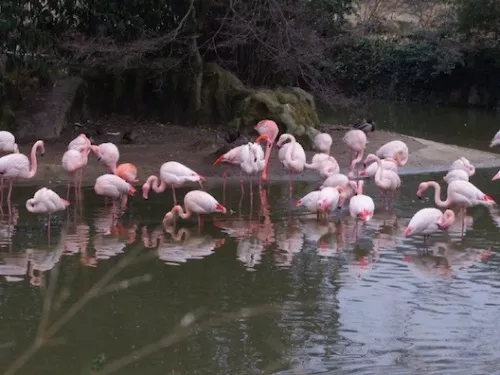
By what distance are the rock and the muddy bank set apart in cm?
26

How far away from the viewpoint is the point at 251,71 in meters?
16.2

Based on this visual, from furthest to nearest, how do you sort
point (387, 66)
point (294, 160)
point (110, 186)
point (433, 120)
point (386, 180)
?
point (387, 66)
point (433, 120)
point (294, 160)
point (386, 180)
point (110, 186)

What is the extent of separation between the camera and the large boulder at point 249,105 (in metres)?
14.5

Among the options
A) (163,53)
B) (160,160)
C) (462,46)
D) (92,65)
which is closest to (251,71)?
(163,53)

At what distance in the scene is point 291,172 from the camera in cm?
1127

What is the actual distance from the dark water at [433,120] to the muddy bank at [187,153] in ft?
6.40

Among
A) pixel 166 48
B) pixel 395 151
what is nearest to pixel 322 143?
pixel 395 151

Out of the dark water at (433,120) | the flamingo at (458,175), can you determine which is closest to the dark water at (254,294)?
the flamingo at (458,175)

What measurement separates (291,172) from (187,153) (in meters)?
2.55

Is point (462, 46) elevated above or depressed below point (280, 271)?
above

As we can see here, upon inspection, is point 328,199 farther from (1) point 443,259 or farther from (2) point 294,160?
(2) point 294,160

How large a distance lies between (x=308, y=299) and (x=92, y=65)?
31.4 ft

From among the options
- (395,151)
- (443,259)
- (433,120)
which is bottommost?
(443,259)

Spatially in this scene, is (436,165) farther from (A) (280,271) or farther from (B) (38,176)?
(A) (280,271)
